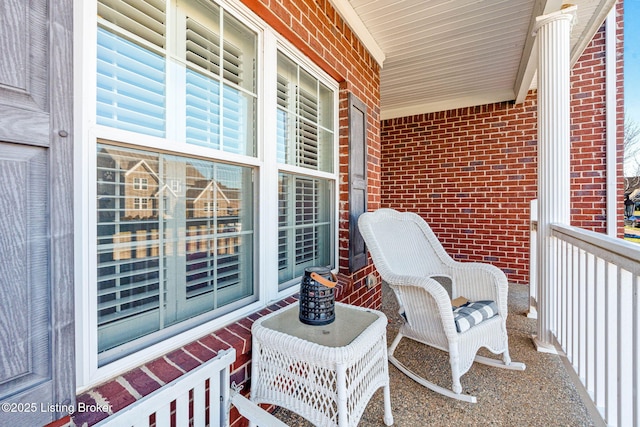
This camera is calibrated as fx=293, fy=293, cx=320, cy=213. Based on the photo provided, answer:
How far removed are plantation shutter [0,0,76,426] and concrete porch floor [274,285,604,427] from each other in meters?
1.28

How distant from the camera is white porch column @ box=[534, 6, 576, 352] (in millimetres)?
2215

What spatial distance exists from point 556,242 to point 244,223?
2.27 m

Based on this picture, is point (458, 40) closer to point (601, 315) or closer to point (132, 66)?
point (601, 315)

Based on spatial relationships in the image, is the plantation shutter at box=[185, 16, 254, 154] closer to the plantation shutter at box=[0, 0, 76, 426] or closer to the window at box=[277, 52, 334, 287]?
the window at box=[277, 52, 334, 287]

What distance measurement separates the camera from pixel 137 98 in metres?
1.12

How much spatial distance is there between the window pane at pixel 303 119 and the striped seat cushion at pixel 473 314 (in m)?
1.44

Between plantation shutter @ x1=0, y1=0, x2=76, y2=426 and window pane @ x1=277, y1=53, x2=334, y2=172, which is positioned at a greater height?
window pane @ x1=277, y1=53, x2=334, y2=172

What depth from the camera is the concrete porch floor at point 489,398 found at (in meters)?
1.60

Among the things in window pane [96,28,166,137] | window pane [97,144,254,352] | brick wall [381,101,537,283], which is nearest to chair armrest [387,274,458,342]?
window pane [97,144,254,352]

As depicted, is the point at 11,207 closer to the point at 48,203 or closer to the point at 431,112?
the point at 48,203

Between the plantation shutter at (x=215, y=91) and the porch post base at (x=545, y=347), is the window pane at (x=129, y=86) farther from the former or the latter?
the porch post base at (x=545, y=347)

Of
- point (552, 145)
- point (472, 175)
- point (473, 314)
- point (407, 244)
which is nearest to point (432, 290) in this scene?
point (473, 314)

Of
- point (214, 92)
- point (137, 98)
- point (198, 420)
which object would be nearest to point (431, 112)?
point (214, 92)

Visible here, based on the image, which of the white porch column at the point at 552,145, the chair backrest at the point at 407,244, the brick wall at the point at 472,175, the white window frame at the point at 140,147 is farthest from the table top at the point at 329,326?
the brick wall at the point at 472,175
